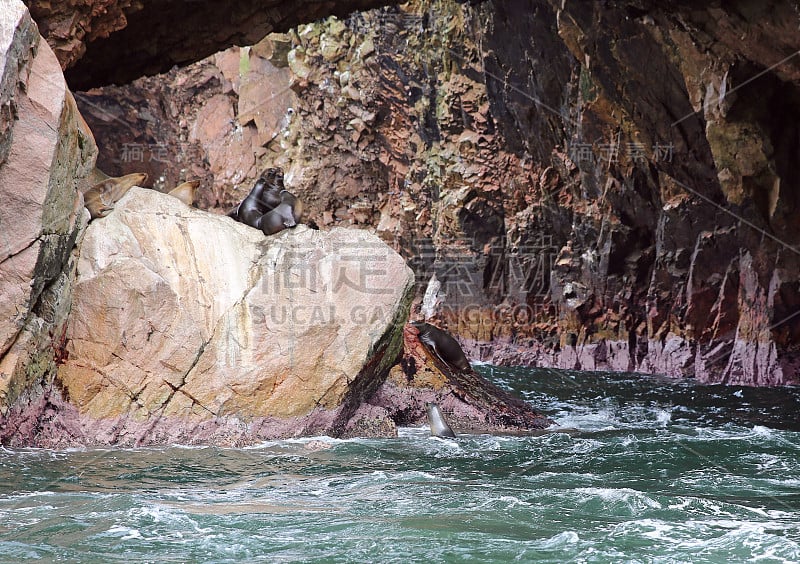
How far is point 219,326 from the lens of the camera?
7.47m

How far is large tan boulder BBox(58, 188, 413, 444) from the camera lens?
23.5 feet

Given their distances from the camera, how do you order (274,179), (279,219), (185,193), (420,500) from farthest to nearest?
(274,179) → (185,193) → (279,219) → (420,500)

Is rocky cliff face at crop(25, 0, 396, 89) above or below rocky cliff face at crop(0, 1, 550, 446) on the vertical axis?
above

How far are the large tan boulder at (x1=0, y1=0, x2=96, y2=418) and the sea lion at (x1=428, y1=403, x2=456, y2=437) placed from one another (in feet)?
10.5

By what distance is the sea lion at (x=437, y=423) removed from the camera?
7.97 m

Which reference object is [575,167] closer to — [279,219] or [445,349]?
[445,349]

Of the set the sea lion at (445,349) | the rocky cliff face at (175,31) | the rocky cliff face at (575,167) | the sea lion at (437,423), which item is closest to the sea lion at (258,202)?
the sea lion at (445,349)

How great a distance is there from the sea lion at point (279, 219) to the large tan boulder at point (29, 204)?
1873 mm

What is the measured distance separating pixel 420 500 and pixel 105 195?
13.6ft

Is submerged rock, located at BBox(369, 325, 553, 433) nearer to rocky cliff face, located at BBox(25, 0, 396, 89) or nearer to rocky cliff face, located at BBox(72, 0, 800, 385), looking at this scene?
rocky cliff face, located at BBox(25, 0, 396, 89)

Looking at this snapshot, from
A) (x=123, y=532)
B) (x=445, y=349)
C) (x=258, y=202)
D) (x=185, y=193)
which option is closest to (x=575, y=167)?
(x=445, y=349)

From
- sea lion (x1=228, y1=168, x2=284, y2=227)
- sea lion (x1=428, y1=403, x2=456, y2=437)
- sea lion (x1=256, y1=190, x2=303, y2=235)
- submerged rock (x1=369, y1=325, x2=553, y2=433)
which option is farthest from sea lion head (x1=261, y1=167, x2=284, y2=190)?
sea lion (x1=428, y1=403, x2=456, y2=437)

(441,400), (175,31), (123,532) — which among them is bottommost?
(123,532)

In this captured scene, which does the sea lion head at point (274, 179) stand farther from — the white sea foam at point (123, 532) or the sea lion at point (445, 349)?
the white sea foam at point (123, 532)
